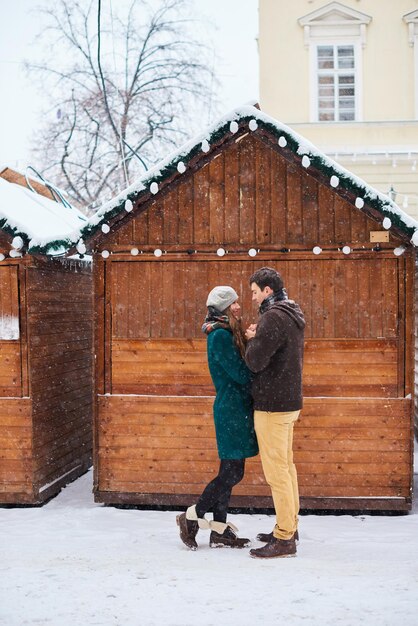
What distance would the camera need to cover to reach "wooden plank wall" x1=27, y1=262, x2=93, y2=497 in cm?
743

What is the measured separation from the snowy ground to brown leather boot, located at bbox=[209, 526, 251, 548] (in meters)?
0.09

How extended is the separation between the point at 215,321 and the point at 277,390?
2.23 ft

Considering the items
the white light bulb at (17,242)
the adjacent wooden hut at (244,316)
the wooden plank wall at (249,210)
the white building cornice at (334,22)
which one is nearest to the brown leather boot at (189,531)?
the adjacent wooden hut at (244,316)

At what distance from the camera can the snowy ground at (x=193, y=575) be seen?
456 cm

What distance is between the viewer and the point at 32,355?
7328 millimetres

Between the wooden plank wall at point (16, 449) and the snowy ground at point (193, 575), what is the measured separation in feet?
1.14

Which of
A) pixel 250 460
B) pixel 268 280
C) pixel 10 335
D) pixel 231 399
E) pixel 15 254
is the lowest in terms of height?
pixel 250 460

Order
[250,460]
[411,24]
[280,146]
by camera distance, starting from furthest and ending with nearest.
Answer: [411,24] → [250,460] → [280,146]

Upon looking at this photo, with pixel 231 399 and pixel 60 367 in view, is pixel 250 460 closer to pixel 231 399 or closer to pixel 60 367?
pixel 231 399

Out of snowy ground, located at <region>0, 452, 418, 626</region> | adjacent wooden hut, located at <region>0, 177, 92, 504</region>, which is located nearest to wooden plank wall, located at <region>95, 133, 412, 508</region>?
snowy ground, located at <region>0, 452, 418, 626</region>

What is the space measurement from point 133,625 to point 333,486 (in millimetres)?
3134

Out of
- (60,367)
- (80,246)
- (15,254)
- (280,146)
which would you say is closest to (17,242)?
(15,254)

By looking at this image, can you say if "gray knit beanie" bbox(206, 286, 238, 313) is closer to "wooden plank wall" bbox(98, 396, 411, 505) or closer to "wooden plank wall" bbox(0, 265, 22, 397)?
"wooden plank wall" bbox(98, 396, 411, 505)

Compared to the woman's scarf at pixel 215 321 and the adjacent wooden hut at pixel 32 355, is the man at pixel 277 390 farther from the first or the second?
the adjacent wooden hut at pixel 32 355
